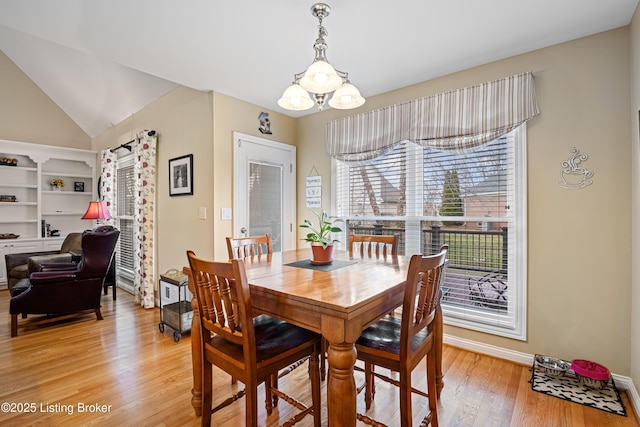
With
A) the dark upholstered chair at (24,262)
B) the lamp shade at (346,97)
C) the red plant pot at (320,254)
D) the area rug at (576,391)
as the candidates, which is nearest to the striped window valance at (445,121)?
the lamp shade at (346,97)

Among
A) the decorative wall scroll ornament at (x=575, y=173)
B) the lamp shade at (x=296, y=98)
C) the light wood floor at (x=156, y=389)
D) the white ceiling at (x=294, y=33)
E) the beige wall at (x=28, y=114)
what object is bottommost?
the light wood floor at (x=156, y=389)

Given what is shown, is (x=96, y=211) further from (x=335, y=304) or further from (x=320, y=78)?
(x=335, y=304)

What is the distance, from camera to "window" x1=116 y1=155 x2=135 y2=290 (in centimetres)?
458

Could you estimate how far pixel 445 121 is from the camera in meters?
2.71

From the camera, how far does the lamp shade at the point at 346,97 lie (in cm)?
190

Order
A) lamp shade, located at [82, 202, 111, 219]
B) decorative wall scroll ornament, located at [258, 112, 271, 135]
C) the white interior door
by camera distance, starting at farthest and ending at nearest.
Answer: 1. lamp shade, located at [82, 202, 111, 219]
2. decorative wall scroll ornament, located at [258, 112, 271, 135]
3. the white interior door

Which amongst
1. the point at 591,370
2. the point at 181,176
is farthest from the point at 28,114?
the point at 591,370

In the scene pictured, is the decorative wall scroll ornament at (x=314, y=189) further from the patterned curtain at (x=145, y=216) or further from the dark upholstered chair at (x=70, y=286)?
the dark upholstered chair at (x=70, y=286)

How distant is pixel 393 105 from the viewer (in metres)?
3.08

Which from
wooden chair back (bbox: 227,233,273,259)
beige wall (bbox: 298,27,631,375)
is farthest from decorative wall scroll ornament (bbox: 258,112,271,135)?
beige wall (bbox: 298,27,631,375)

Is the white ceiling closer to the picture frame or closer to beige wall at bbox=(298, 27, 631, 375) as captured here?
beige wall at bbox=(298, 27, 631, 375)

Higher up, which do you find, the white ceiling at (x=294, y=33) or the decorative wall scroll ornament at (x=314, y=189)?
the white ceiling at (x=294, y=33)

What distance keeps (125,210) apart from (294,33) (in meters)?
4.02

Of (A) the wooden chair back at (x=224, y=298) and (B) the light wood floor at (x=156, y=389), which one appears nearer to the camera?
(A) the wooden chair back at (x=224, y=298)
